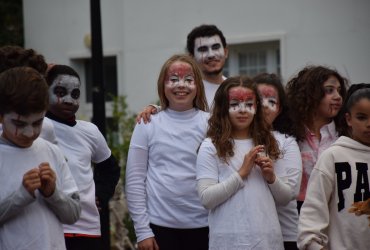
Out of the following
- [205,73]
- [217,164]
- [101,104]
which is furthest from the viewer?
[101,104]

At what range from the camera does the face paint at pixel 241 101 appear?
4508 millimetres

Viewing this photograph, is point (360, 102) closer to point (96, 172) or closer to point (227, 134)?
point (227, 134)

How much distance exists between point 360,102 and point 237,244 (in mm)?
1037

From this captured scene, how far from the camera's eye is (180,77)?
4855 millimetres

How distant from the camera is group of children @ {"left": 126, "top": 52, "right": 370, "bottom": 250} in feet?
13.5

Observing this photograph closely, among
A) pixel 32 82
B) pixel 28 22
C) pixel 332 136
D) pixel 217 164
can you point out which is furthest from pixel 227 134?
pixel 28 22

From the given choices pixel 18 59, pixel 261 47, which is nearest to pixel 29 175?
pixel 18 59

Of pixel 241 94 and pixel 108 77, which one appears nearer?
pixel 241 94

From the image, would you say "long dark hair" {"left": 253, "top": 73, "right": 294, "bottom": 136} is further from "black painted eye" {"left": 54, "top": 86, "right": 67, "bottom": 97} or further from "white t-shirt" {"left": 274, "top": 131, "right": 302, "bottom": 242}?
"black painted eye" {"left": 54, "top": 86, "right": 67, "bottom": 97}

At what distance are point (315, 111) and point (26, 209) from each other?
2354 millimetres

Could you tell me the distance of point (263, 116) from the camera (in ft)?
15.1

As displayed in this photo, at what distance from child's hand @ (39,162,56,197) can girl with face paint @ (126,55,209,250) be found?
1.22 metres

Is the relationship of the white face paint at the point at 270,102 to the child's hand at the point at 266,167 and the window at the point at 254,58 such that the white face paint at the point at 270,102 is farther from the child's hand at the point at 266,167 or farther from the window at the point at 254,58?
the window at the point at 254,58

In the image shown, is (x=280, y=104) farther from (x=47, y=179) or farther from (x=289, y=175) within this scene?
(x=47, y=179)
